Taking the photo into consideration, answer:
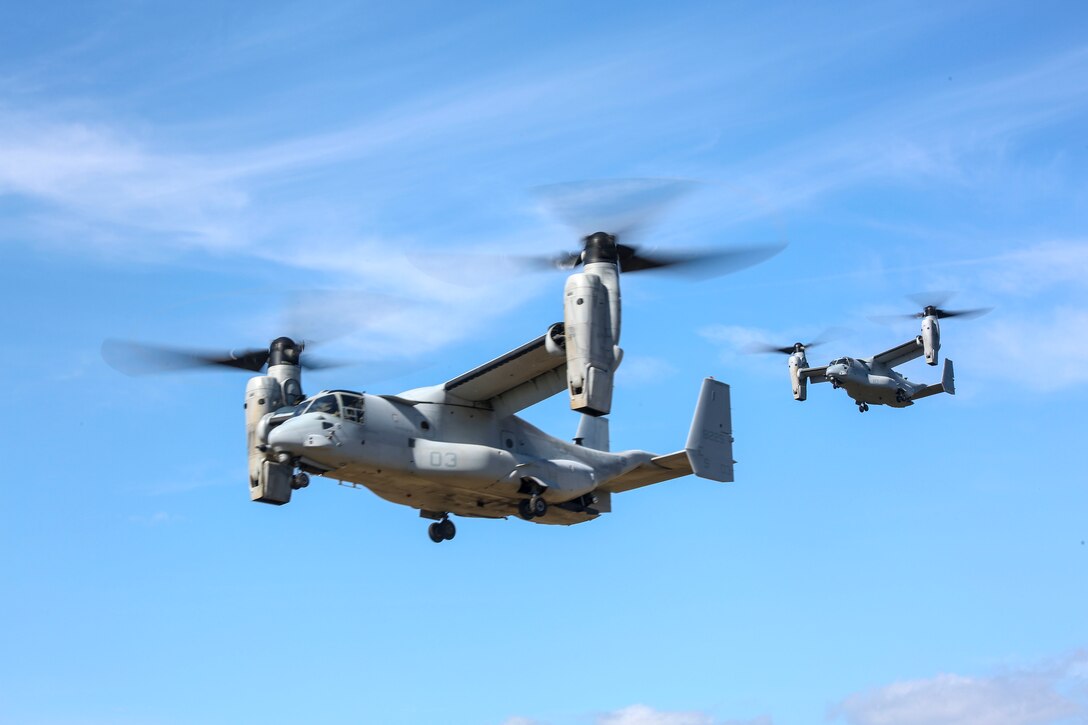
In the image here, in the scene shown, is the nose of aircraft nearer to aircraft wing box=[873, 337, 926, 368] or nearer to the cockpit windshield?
the cockpit windshield

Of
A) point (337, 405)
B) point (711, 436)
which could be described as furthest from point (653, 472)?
point (337, 405)

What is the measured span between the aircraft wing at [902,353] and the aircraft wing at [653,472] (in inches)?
1316

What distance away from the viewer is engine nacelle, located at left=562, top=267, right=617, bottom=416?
99.1 ft

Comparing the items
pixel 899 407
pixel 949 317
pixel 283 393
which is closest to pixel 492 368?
pixel 283 393

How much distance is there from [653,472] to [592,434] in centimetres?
234

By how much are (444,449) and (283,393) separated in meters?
6.31

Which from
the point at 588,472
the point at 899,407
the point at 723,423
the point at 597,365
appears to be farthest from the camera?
the point at 899,407

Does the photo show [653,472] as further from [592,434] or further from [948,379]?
[948,379]

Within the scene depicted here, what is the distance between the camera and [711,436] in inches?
1486

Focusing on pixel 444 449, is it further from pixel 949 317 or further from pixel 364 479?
pixel 949 317

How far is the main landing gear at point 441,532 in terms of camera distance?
36.0 meters

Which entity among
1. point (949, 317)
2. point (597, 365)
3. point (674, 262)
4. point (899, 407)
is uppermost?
point (949, 317)

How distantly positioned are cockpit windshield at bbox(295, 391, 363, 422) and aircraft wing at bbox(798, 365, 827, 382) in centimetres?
4103

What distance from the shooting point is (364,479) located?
33406mm
